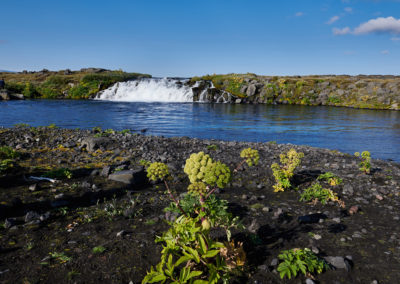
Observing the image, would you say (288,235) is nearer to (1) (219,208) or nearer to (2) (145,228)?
(1) (219,208)

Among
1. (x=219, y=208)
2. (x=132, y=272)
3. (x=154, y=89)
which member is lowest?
(x=132, y=272)

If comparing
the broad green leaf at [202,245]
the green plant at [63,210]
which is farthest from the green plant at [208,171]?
the green plant at [63,210]

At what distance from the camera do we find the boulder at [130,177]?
9281 mm

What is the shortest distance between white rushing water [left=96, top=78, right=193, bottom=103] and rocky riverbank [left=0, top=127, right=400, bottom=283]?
1982 inches

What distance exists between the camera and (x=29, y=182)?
29.1 ft

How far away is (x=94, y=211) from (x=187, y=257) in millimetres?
4119

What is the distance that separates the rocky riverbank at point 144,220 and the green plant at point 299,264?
6.1 inches

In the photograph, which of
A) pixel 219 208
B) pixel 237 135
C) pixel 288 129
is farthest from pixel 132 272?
pixel 288 129

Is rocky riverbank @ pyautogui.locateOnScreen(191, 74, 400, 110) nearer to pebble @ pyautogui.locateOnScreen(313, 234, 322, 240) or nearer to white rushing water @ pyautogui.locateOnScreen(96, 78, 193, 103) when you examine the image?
white rushing water @ pyautogui.locateOnScreen(96, 78, 193, 103)

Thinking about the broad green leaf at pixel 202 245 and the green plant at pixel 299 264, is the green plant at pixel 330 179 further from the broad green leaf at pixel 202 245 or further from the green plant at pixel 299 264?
the broad green leaf at pixel 202 245

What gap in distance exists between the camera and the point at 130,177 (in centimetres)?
930

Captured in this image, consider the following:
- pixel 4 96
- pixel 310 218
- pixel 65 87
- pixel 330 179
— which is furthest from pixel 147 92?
pixel 310 218

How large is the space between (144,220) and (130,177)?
8.96ft

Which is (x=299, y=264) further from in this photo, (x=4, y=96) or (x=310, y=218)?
(x=4, y=96)
